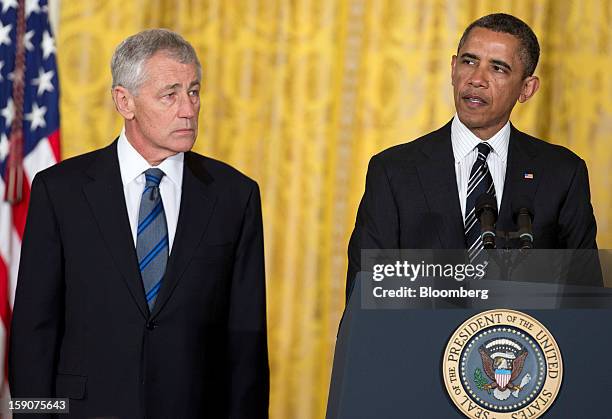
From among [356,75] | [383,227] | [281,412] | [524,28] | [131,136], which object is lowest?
[281,412]

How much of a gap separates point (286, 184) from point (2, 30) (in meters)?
1.44

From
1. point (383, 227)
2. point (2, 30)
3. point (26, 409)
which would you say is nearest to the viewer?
point (26, 409)

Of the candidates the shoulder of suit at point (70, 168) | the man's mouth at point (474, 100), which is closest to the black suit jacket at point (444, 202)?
the man's mouth at point (474, 100)

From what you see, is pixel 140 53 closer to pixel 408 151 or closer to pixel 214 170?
pixel 214 170

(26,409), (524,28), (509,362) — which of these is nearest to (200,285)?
(26,409)

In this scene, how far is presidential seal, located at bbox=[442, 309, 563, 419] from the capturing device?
69.9 inches

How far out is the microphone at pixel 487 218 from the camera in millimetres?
1959

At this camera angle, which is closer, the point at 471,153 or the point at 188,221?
the point at 188,221

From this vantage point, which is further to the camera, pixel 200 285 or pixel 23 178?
pixel 23 178

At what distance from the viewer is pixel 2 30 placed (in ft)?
13.2

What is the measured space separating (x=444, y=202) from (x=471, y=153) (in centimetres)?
20

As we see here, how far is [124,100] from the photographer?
105 inches

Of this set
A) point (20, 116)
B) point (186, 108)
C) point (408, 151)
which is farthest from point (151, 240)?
point (20, 116)

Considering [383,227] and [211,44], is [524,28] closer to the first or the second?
[383,227]
